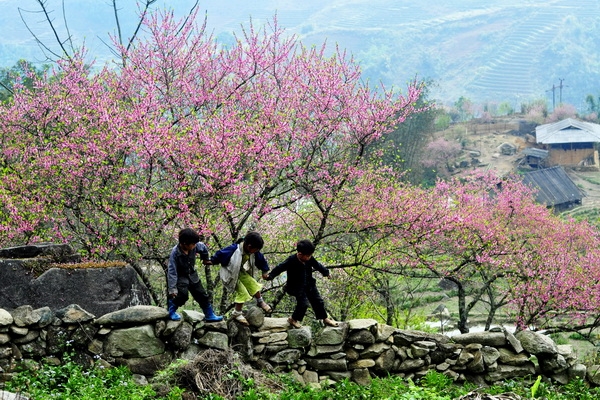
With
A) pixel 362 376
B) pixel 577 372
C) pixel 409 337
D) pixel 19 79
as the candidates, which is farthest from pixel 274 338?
pixel 19 79

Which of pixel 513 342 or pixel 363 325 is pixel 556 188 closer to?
pixel 513 342

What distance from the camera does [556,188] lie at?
5281cm

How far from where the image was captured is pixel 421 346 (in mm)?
9664

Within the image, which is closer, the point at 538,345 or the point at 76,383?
the point at 76,383

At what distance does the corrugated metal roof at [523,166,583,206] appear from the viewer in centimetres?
5134

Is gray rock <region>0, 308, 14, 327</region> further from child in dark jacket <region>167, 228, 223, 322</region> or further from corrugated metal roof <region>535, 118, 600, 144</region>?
corrugated metal roof <region>535, 118, 600, 144</region>

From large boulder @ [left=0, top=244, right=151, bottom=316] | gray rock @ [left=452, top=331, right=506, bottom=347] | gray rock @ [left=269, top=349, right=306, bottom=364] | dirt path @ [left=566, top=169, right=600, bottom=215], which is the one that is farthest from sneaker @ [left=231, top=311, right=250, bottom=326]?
dirt path @ [left=566, top=169, right=600, bottom=215]

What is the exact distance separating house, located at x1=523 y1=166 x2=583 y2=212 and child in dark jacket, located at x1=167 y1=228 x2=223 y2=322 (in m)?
45.6

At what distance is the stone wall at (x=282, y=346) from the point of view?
27.9ft

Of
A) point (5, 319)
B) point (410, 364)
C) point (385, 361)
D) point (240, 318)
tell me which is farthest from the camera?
point (410, 364)

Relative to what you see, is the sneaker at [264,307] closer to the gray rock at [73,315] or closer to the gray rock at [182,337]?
the gray rock at [182,337]

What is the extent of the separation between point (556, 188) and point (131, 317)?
49612 mm

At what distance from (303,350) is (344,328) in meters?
0.65

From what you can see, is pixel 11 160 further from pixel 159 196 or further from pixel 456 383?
pixel 456 383
